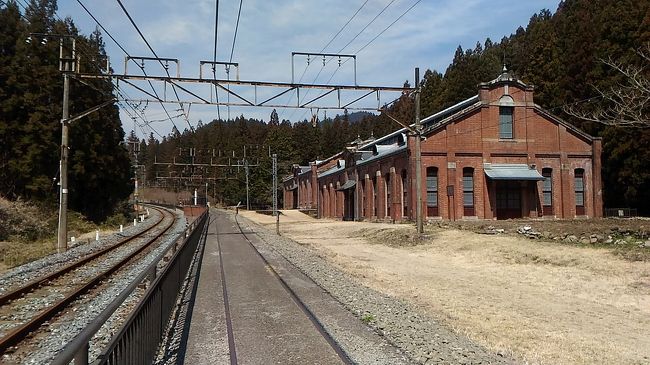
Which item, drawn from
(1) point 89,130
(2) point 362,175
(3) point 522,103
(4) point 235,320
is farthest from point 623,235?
(1) point 89,130

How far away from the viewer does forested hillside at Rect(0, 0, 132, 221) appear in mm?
38875

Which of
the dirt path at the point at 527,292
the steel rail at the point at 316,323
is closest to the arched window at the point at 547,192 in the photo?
the dirt path at the point at 527,292

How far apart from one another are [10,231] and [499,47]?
96.5 metres

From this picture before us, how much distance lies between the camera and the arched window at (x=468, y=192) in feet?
132

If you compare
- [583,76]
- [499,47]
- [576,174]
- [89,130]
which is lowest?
[576,174]

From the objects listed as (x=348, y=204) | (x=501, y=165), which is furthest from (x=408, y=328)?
(x=348, y=204)

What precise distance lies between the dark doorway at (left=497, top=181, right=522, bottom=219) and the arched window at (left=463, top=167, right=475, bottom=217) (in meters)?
2.28

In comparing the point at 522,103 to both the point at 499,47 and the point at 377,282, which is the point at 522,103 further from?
the point at 499,47

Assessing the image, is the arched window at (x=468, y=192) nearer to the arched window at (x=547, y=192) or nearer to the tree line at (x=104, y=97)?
the arched window at (x=547, y=192)

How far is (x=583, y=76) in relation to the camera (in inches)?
2093

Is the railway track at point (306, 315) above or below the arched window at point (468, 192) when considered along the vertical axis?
below

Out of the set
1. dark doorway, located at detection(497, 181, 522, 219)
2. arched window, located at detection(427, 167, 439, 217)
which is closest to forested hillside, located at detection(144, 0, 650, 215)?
dark doorway, located at detection(497, 181, 522, 219)

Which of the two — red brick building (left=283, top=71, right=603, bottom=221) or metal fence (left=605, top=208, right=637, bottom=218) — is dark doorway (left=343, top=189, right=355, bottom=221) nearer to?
red brick building (left=283, top=71, right=603, bottom=221)

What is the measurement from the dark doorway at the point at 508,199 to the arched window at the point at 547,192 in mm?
2112
